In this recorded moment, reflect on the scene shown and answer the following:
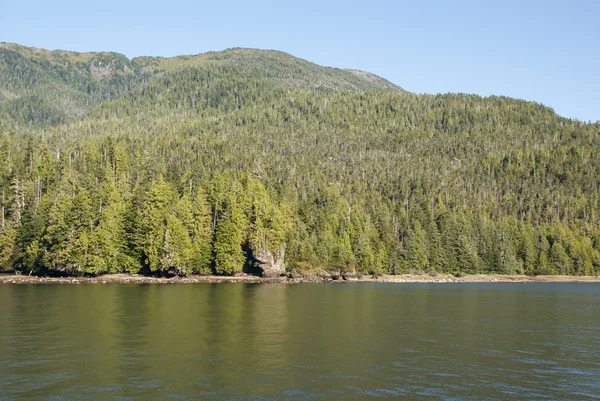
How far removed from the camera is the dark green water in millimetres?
36406

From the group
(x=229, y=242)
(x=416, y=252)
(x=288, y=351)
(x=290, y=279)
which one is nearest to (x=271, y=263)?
(x=290, y=279)

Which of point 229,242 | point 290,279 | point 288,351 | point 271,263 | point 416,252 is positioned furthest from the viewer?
point 416,252

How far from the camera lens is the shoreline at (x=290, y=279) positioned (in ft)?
427

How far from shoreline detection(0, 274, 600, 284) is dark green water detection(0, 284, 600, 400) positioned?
50265 mm

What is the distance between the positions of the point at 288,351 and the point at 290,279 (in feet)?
346

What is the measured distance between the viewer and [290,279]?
153375 mm

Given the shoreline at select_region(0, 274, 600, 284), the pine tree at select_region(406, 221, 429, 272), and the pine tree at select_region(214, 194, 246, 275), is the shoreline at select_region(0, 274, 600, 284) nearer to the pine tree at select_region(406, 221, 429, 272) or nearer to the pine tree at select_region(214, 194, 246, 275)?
the pine tree at select_region(214, 194, 246, 275)

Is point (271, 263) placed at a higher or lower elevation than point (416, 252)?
lower

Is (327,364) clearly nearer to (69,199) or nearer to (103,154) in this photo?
(69,199)

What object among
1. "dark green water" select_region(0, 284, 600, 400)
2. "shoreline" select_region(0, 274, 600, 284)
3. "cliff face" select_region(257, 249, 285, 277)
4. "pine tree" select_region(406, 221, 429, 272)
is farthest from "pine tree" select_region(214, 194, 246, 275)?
"dark green water" select_region(0, 284, 600, 400)

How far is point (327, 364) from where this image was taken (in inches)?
1726

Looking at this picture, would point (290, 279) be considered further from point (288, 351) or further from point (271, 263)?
point (288, 351)

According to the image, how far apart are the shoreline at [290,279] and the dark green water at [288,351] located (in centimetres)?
Answer: 5026

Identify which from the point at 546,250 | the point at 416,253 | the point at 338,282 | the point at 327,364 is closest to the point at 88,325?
→ the point at 327,364
